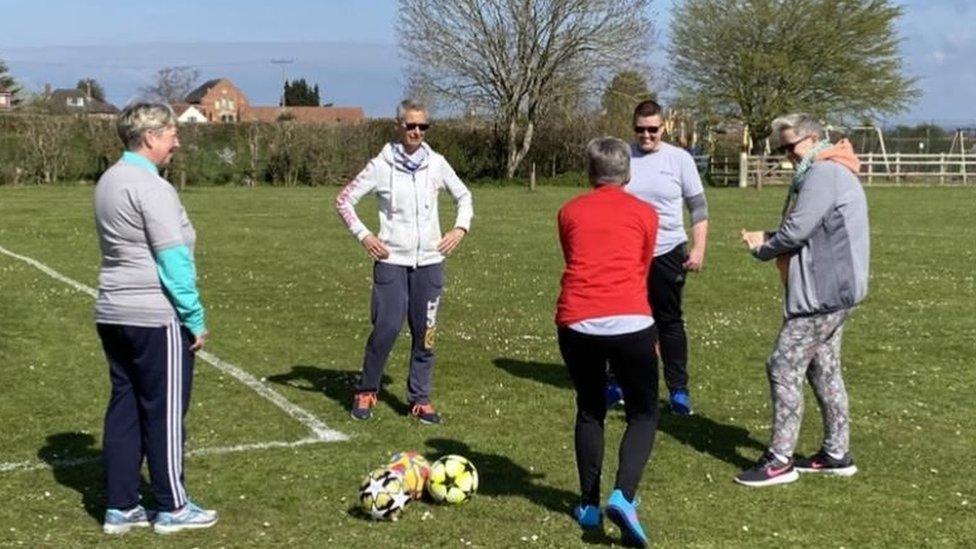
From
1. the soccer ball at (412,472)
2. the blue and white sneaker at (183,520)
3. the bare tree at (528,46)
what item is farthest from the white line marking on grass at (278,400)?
the bare tree at (528,46)

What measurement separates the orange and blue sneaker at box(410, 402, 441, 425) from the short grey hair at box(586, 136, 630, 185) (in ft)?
9.68

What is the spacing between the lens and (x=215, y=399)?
8.23 m

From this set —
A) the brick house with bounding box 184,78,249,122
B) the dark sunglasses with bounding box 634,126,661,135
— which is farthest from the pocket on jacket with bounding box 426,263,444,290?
the brick house with bounding box 184,78,249,122

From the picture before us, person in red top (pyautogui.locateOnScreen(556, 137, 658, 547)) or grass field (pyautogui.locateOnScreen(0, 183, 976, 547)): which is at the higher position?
person in red top (pyautogui.locateOnScreen(556, 137, 658, 547))

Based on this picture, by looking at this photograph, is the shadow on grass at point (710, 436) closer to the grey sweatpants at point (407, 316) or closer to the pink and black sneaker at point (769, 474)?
the pink and black sneaker at point (769, 474)

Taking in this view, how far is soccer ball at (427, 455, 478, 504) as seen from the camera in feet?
18.8

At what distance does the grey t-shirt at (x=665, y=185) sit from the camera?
7691mm

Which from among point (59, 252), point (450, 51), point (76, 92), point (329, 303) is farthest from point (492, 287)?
point (76, 92)

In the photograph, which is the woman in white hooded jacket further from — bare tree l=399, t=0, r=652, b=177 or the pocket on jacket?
bare tree l=399, t=0, r=652, b=177

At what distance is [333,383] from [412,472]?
3.24 meters

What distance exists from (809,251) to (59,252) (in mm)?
15602

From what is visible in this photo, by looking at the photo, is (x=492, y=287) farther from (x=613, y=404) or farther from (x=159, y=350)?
(x=159, y=350)

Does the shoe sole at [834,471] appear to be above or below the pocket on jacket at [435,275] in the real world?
below

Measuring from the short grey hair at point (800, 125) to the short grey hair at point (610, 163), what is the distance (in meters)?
1.32
